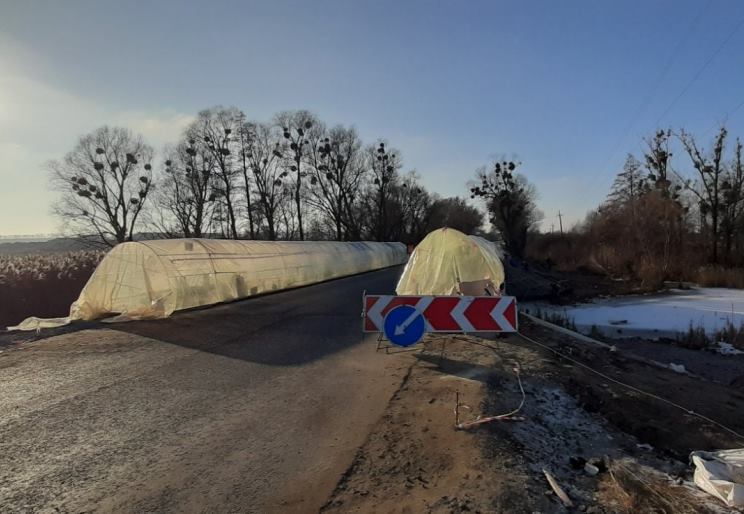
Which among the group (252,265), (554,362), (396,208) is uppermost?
(396,208)

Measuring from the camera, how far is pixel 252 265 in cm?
1859

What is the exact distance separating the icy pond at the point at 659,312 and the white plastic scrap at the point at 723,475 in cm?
1308

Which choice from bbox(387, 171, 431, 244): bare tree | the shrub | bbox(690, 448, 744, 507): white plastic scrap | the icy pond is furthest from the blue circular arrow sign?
bbox(387, 171, 431, 244): bare tree

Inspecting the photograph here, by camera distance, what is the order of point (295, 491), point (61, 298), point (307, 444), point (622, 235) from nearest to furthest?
point (295, 491) → point (307, 444) → point (61, 298) → point (622, 235)

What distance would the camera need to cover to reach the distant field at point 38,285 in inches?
689

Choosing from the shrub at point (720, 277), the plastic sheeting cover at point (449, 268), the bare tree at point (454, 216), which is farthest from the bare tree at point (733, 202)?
the bare tree at point (454, 216)

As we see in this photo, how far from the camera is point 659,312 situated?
64.1ft

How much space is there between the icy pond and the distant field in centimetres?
1931

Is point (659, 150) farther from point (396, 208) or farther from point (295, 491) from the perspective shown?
point (295, 491)

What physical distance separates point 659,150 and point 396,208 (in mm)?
43367

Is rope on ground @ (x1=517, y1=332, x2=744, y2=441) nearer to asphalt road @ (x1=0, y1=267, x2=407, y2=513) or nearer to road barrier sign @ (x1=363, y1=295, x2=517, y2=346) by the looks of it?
road barrier sign @ (x1=363, y1=295, x2=517, y2=346)

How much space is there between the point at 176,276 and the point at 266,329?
404 centimetres

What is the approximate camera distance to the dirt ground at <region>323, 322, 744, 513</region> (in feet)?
12.3

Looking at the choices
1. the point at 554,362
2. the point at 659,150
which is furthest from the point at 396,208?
the point at 554,362
